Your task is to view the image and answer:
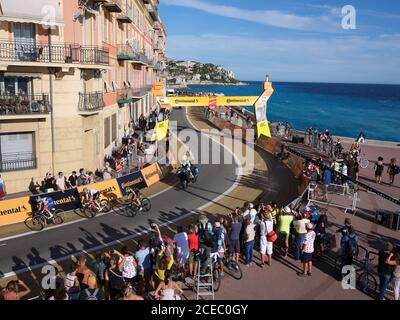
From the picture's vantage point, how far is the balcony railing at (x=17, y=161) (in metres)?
20.4

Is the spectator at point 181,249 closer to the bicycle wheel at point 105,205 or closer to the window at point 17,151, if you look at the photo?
the bicycle wheel at point 105,205

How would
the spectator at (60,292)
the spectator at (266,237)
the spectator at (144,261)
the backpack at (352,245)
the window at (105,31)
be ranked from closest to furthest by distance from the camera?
the spectator at (60,292) < the spectator at (144,261) < the backpack at (352,245) < the spectator at (266,237) < the window at (105,31)

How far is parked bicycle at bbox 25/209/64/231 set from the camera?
16562 millimetres

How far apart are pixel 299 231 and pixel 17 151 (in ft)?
49.5

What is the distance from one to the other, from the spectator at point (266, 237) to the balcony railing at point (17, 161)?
1360 centimetres

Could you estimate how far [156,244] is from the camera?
37.7ft

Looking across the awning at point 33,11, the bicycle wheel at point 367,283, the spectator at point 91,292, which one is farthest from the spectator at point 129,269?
the awning at point 33,11

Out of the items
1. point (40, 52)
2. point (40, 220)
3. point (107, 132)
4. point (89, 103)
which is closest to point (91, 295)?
point (40, 220)

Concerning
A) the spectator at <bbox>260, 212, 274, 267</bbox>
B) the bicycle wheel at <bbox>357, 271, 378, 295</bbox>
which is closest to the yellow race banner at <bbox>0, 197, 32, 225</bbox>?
the spectator at <bbox>260, 212, 274, 267</bbox>

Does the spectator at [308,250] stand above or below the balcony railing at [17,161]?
below

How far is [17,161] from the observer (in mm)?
20781

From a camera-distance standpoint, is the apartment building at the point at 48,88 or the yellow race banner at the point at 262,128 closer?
the apartment building at the point at 48,88
